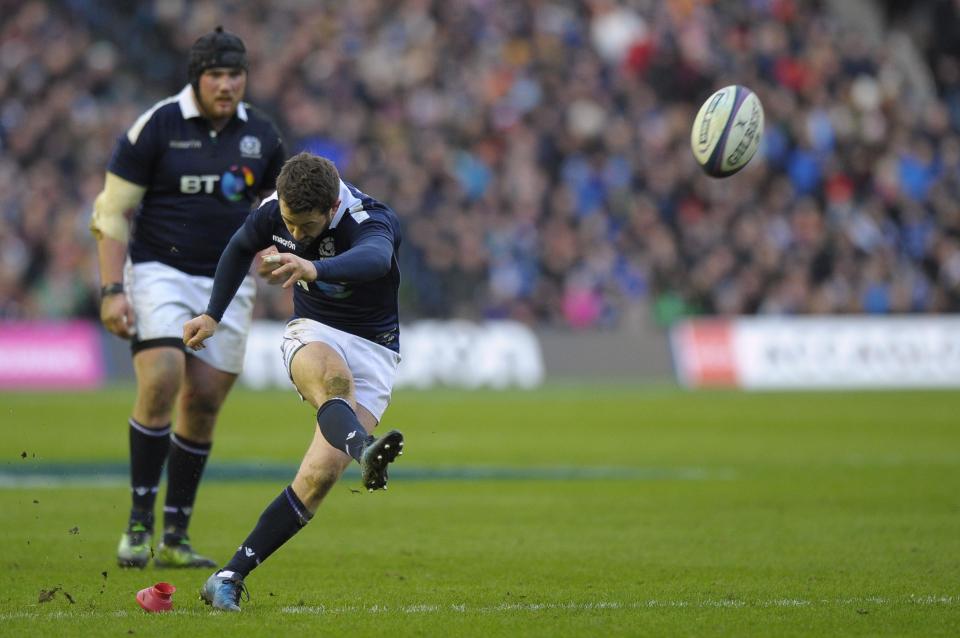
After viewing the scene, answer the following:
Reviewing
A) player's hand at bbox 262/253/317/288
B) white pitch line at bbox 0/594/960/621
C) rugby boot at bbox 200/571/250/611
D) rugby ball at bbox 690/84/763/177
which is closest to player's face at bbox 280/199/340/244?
player's hand at bbox 262/253/317/288

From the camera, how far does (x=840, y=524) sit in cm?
1032

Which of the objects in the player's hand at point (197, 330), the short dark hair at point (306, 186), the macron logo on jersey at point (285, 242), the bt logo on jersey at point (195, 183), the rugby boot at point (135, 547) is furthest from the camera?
the bt logo on jersey at point (195, 183)

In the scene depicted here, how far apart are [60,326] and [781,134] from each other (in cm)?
1355

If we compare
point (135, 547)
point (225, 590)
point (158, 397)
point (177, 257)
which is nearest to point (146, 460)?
point (158, 397)

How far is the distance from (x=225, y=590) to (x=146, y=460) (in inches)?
85.6

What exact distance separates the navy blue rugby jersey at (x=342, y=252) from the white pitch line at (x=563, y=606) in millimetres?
1302

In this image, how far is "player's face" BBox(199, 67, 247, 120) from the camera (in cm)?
866

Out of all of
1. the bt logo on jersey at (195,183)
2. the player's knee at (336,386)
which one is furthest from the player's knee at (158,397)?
the player's knee at (336,386)

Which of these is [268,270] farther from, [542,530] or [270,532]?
[542,530]

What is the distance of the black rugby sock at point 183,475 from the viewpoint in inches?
341

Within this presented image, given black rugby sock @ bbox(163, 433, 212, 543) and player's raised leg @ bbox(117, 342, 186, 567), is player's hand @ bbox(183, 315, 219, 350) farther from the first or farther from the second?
black rugby sock @ bbox(163, 433, 212, 543)

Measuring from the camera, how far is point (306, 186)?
659 cm

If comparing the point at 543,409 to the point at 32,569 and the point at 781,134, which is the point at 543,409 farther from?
the point at 32,569

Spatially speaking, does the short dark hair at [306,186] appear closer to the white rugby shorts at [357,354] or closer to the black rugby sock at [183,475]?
the white rugby shorts at [357,354]
